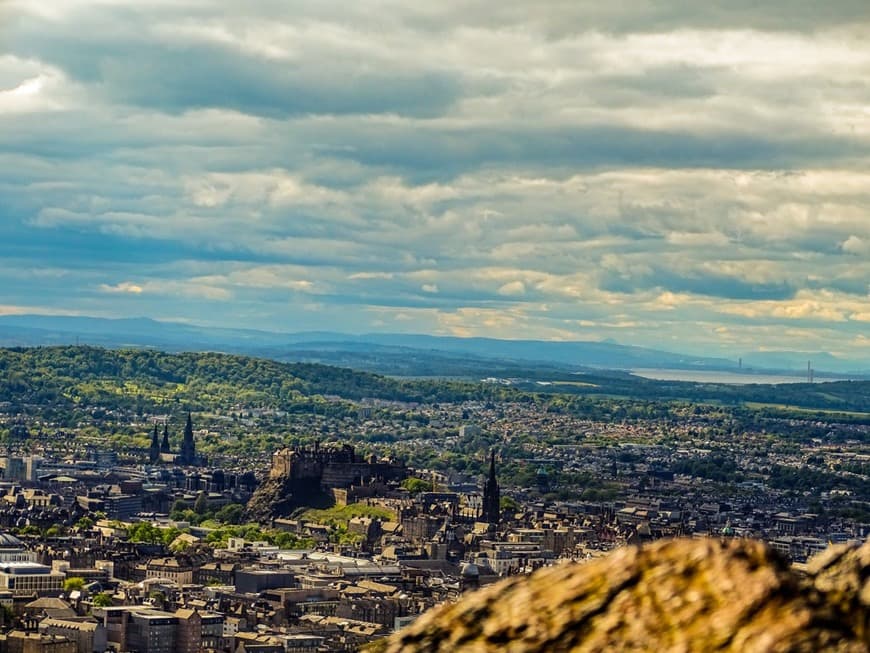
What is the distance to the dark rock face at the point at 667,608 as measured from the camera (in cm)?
898

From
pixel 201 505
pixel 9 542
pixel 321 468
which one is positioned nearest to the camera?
pixel 9 542

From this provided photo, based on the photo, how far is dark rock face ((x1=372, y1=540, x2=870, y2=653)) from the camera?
29.5 feet

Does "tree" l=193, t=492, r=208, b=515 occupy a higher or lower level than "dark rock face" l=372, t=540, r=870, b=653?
lower

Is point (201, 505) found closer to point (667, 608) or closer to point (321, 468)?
point (321, 468)

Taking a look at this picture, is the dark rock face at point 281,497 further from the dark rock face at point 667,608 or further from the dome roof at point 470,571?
the dark rock face at point 667,608

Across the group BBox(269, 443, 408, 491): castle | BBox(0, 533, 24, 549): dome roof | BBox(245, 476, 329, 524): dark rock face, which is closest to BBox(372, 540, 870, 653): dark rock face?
BBox(0, 533, 24, 549): dome roof

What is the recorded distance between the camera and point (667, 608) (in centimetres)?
929

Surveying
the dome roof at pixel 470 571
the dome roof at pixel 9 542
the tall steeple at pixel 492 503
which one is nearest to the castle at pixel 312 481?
the tall steeple at pixel 492 503

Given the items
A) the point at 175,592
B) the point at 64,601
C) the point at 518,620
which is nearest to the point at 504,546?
the point at 175,592

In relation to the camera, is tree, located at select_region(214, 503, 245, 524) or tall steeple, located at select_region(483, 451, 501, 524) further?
tree, located at select_region(214, 503, 245, 524)

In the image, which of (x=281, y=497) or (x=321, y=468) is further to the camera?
(x=321, y=468)

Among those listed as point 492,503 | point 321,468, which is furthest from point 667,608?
point 321,468

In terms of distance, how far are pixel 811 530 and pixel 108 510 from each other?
58547 millimetres

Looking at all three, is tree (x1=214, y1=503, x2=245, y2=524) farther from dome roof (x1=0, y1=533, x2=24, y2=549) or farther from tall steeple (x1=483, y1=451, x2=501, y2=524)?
dome roof (x1=0, y1=533, x2=24, y2=549)
